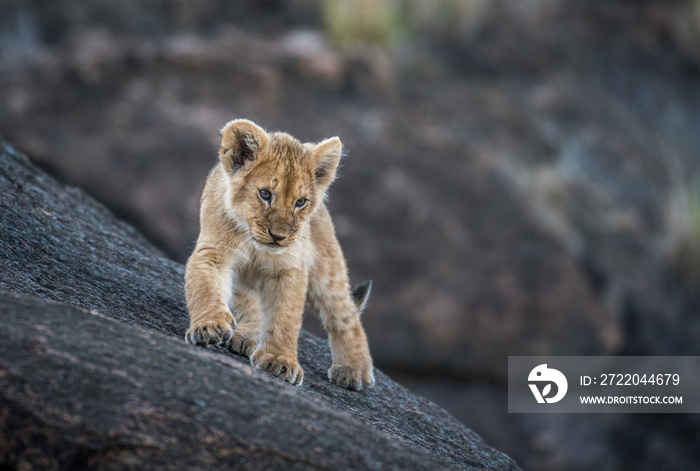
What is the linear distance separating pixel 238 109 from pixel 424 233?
15.3 feet

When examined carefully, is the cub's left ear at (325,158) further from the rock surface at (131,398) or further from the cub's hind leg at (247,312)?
the rock surface at (131,398)

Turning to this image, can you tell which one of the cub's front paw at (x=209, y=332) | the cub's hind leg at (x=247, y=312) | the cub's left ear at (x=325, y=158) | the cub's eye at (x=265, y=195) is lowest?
the cub's front paw at (x=209, y=332)

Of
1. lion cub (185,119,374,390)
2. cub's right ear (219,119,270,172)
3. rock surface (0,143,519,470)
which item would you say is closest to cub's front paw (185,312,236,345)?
lion cub (185,119,374,390)

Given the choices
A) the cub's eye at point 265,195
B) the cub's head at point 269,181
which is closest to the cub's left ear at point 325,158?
the cub's head at point 269,181

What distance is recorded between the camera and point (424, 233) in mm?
14719

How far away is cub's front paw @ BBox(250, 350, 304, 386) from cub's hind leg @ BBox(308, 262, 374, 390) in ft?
2.84

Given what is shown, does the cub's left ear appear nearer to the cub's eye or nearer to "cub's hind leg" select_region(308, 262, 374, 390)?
the cub's eye

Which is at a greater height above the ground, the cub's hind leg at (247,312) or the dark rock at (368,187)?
the dark rock at (368,187)

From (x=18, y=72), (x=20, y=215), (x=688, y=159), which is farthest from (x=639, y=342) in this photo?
(x=18, y=72)

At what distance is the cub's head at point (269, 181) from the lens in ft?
18.3

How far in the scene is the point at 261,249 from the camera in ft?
18.6

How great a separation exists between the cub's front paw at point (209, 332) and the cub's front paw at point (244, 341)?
2.05 feet

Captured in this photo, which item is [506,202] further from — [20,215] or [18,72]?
[20,215]

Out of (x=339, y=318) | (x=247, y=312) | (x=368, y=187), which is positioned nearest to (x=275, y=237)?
(x=247, y=312)
